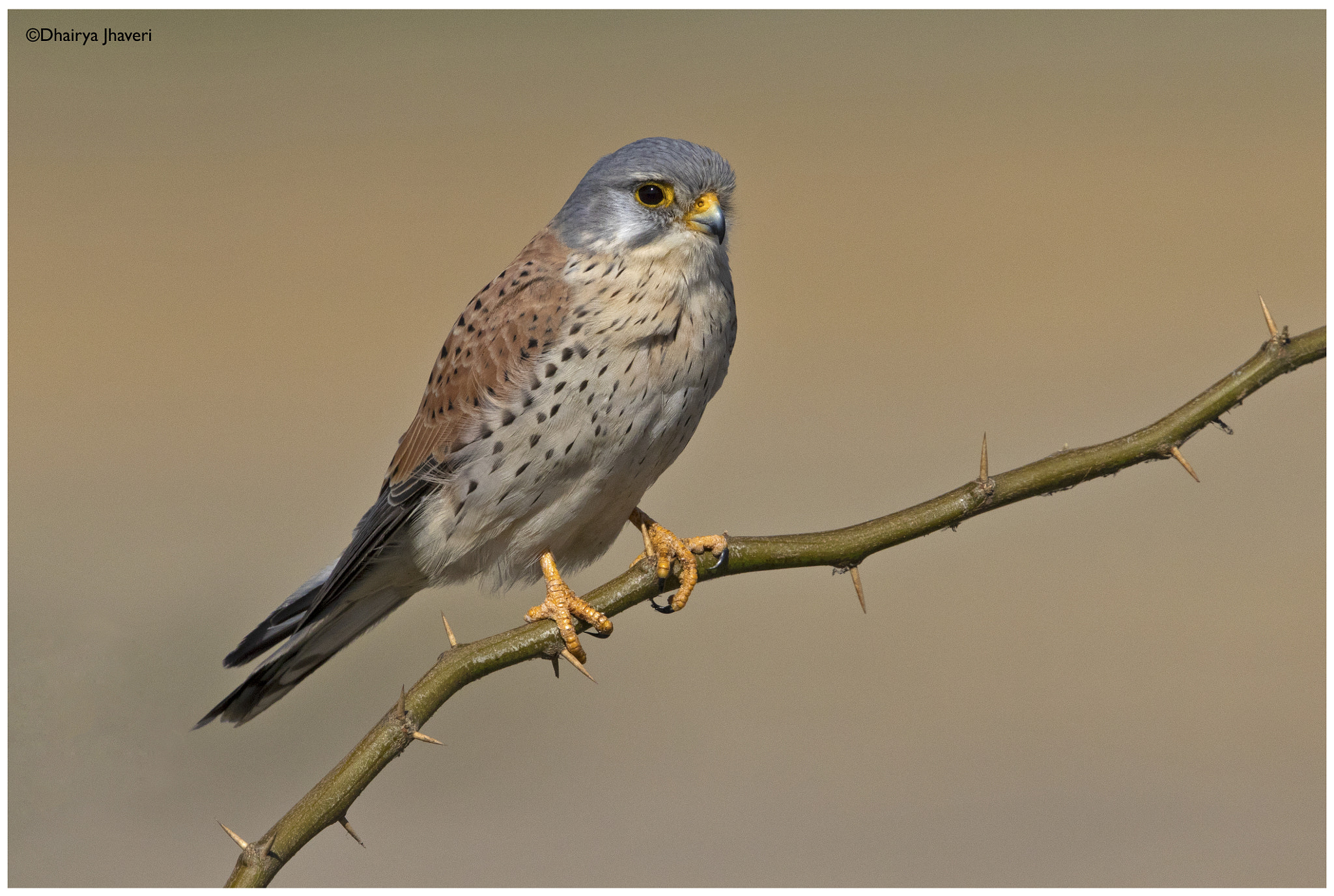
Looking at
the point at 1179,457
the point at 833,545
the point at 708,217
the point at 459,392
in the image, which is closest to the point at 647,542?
the point at 459,392

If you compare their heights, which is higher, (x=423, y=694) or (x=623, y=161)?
(x=623, y=161)

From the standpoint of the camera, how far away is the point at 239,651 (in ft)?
9.43

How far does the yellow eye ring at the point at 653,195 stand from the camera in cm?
259

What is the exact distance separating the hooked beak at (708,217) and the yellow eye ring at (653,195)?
0.06 metres

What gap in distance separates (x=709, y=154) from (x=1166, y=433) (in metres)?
1.13

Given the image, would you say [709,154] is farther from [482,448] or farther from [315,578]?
[315,578]

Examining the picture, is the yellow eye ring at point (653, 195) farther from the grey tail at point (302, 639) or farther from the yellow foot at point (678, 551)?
the grey tail at point (302, 639)

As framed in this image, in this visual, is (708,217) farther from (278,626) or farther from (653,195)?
(278,626)

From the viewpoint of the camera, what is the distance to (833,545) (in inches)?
82.0

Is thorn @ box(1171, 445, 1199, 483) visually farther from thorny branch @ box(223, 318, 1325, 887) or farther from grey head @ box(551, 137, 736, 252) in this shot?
grey head @ box(551, 137, 736, 252)

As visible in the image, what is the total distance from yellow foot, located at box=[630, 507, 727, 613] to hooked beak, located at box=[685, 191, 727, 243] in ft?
2.25

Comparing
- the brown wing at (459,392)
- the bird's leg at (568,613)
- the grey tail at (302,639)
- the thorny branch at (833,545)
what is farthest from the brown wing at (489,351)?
the thorny branch at (833,545)

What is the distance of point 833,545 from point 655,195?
96 cm

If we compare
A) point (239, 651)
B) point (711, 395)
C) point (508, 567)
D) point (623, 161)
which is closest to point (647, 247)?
point (623, 161)
